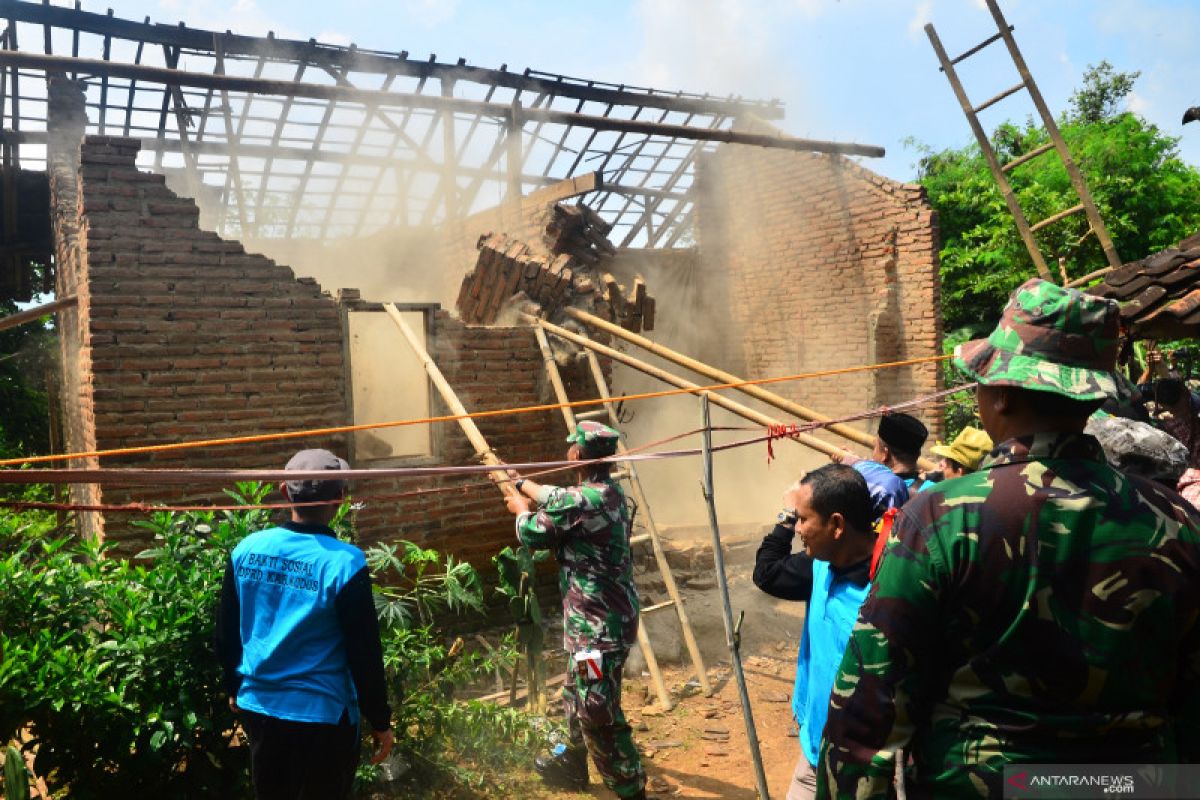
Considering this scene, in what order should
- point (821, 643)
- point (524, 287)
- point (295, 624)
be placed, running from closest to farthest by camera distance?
point (821, 643), point (295, 624), point (524, 287)

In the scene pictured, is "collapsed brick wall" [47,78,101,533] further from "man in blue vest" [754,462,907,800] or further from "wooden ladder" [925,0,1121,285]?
"wooden ladder" [925,0,1121,285]

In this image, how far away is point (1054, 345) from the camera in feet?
4.97

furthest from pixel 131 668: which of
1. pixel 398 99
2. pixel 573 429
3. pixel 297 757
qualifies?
pixel 398 99

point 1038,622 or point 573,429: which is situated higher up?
point 573,429

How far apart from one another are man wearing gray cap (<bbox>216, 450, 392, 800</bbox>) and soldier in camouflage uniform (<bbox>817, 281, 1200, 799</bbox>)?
1724mm

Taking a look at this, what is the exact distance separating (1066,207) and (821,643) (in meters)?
14.9

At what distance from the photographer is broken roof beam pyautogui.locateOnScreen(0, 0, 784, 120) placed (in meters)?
9.42

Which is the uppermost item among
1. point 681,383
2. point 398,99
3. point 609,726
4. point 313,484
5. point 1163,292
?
point 398,99

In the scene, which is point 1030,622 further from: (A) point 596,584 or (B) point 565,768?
(B) point 565,768

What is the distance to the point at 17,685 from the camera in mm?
3025

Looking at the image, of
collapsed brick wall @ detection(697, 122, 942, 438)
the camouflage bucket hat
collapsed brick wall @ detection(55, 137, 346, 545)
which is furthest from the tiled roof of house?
collapsed brick wall @ detection(697, 122, 942, 438)

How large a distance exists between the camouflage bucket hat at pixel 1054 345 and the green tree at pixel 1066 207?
13.4 metres

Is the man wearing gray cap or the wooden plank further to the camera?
the wooden plank

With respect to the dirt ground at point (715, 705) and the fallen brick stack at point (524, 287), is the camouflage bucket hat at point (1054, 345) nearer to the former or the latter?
the dirt ground at point (715, 705)
